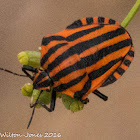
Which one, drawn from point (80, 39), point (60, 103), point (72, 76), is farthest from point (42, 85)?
point (60, 103)

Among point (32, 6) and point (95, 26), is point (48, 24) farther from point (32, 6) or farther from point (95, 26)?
point (95, 26)

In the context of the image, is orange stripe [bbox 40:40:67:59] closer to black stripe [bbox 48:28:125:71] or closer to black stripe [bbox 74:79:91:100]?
black stripe [bbox 48:28:125:71]

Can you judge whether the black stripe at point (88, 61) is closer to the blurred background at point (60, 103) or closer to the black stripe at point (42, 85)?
the black stripe at point (42, 85)

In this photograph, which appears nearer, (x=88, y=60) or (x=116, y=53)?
(x=88, y=60)

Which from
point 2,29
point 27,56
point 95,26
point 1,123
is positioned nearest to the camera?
point 27,56

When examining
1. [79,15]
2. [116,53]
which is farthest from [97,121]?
[116,53]

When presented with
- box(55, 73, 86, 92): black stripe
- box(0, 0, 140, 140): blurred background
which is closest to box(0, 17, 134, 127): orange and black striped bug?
Result: box(55, 73, 86, 92): black stripe

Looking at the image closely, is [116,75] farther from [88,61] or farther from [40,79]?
[40,79]
